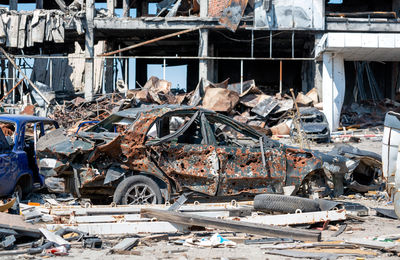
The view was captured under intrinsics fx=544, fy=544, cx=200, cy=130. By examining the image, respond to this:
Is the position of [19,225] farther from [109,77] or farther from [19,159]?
[109,77]

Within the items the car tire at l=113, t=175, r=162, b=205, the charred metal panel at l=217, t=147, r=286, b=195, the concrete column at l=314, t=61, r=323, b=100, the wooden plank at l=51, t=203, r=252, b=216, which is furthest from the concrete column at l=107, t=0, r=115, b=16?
the wooden plank at l=51, t=203, r=252, b=216

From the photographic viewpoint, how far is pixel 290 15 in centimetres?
2611

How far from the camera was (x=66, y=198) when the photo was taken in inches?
414

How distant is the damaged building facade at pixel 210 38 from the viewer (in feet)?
74.8

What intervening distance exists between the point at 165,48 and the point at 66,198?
79.3 ft

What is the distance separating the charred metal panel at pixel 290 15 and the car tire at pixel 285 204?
765 inches

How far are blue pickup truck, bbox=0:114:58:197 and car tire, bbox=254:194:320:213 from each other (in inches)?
163

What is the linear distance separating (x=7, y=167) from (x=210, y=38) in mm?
21709

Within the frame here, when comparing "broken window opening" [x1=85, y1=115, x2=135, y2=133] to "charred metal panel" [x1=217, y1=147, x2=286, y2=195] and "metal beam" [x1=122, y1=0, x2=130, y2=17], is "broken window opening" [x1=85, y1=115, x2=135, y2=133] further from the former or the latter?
"metal beam" [x1=122, y1=0, x2=130, y2=17]

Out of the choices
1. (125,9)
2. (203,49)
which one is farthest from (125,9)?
(203,49)

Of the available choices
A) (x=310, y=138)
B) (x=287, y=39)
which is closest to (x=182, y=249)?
(x=310, y=138)

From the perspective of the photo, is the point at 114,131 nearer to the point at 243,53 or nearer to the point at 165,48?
the point at 165,48

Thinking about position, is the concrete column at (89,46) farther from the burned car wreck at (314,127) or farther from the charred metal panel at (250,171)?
the charred metal panel at (250,171)

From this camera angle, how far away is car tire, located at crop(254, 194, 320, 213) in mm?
7535
